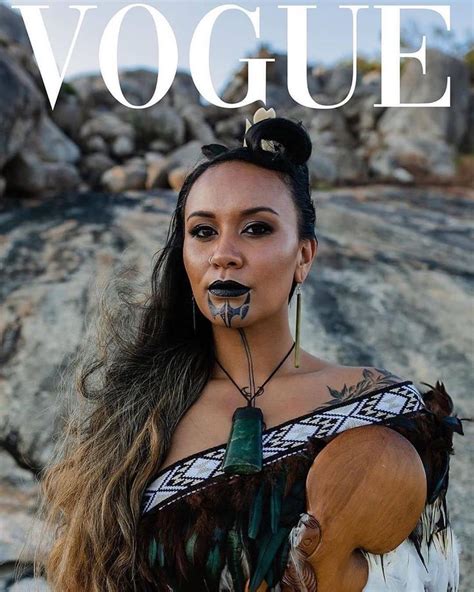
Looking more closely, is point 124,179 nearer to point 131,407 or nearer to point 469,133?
point 131,407

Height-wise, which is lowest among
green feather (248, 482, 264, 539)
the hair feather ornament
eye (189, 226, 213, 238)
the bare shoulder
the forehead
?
green feather (248, 482, 264, 539)

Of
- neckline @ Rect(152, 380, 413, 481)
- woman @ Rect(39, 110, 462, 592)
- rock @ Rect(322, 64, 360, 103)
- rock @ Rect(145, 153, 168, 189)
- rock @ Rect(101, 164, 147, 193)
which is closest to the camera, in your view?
woman @ Rect(39, 110, 462, 592)

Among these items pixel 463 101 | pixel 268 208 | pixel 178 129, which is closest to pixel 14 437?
pixel 268 208

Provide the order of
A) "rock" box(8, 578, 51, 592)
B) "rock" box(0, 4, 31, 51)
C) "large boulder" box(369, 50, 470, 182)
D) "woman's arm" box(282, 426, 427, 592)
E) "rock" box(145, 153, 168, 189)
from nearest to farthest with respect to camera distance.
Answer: "woman's arm" box(282, 426, 427, 592)
"rock" box(8, 578, 51, 592)
"rock" box(145, 153, 168, 189)
"large boulder" box(369, 50, 470, 182)
"rock" box(0, 4, 31, 51)

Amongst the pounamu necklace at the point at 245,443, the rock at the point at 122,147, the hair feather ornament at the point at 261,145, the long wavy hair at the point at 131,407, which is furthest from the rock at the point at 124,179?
the pounamu necklace at the point at 245,443

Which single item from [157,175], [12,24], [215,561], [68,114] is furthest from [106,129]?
[215,561]

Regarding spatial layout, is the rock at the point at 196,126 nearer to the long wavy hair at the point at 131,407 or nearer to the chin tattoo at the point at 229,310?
the long wavy hair at the point at 131,407

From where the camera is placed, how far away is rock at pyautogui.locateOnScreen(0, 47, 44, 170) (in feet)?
21.2

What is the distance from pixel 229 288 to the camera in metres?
1.89

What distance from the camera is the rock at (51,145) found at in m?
7.53

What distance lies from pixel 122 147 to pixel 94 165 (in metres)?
1.06

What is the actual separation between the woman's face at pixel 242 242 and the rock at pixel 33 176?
4.95 meters

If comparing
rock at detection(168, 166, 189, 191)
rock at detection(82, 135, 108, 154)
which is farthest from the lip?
rock at detection(82, 135, 108, 154)

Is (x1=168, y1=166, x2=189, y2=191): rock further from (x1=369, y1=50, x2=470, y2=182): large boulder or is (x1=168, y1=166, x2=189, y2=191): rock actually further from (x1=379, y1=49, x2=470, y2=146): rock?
(x1=379, y1=49, x2=470, y2=146): rock
